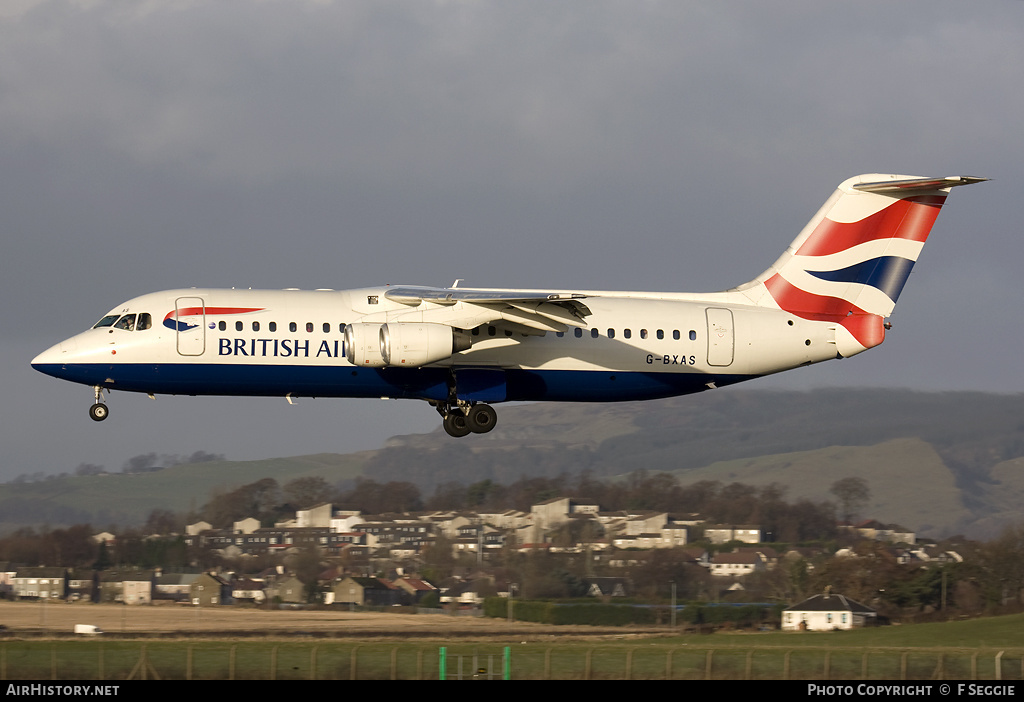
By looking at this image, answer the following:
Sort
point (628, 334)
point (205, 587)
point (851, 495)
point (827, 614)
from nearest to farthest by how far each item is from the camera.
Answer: point (628, 334), point (205, 587), point (827, 614), point (851, 495)

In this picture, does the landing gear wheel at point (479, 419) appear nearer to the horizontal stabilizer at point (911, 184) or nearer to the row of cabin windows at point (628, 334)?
the row of cabin windows at point (628, 334)

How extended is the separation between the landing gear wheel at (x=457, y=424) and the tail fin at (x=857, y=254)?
6605 mm

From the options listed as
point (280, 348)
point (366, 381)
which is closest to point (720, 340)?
point (366, 381)

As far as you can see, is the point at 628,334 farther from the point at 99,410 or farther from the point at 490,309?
the point at 99,410

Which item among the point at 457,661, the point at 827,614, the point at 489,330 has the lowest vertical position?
the point at 457,661

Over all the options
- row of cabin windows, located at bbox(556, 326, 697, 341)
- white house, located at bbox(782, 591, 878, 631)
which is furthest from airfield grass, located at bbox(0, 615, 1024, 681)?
row of cabin windows, located at bbox(556, 326, 697, 341)

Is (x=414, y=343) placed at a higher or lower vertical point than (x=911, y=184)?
lower

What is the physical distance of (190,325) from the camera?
26.0 meters

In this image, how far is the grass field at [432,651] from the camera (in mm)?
22766

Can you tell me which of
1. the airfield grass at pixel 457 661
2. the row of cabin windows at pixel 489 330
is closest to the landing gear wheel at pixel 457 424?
the row of cabin windows at pixel 489 330

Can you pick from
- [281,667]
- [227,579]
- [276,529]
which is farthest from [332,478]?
[281,667]

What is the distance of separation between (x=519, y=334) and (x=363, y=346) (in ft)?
10.7

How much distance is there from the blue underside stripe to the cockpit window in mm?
730

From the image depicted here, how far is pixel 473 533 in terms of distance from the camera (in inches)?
1346
